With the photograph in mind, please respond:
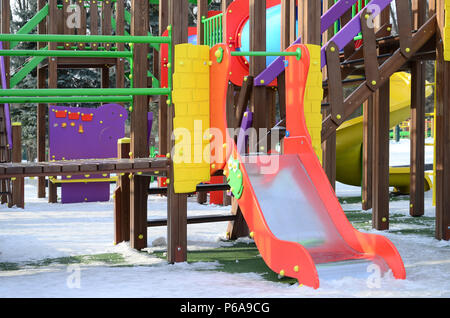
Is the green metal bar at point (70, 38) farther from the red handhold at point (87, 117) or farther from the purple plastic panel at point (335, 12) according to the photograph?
the red handhold at point (87, 117)

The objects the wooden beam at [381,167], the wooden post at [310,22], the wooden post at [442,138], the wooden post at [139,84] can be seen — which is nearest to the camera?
the wooden post at [139,84]

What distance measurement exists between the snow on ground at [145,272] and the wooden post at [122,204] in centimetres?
19

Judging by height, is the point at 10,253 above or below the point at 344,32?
below

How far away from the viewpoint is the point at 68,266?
4.89 m

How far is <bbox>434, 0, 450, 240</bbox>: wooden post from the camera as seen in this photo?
6.06 meters

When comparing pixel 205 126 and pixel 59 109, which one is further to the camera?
pixel 59 109

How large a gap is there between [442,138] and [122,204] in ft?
11.1

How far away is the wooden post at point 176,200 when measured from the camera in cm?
493

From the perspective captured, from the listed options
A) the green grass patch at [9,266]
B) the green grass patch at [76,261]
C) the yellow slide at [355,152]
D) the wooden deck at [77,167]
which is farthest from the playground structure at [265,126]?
the yellow slide at [355,152]

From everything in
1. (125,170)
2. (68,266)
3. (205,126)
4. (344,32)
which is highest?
(344,32)
